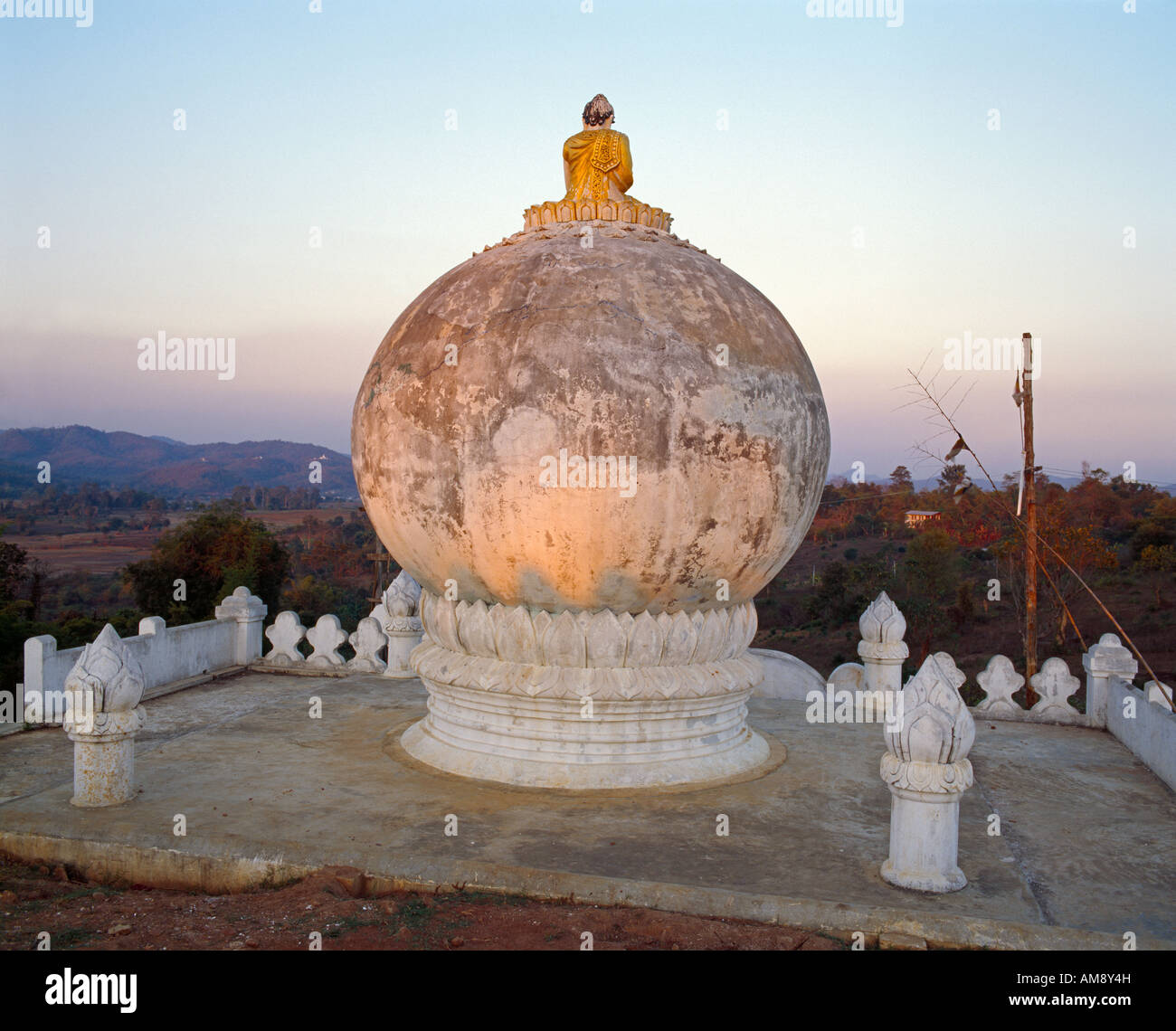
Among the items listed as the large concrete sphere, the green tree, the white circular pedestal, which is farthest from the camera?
the green tree

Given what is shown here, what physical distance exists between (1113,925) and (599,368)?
4588 millimetres

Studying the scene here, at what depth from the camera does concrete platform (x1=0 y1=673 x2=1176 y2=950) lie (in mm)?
5613

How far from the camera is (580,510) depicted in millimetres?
7184

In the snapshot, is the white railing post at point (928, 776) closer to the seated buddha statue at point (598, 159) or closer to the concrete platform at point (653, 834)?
the concrete platform at point (653, 834)

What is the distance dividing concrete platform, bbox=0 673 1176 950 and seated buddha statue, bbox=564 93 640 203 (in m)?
5.17

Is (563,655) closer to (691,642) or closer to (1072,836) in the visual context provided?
(691,642)

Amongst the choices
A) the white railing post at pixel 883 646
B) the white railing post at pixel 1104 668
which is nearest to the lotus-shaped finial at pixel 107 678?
the white railing post at pixel 883 646

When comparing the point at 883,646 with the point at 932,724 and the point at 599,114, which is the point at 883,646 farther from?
the point at 599,114

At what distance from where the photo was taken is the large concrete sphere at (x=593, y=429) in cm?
718

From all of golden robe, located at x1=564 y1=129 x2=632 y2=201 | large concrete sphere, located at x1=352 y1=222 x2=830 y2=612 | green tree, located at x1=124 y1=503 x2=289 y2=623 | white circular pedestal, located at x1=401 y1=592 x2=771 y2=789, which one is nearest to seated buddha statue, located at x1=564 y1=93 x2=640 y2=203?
golden robe, located at x1=564 y1=129 x2=632 y2=201

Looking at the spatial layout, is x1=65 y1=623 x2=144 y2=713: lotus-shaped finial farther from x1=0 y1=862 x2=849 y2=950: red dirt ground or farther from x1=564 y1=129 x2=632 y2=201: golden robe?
x1=564 y1=129 x2=632 y2=201: golden robe

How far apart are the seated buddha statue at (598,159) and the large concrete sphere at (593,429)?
1.04m

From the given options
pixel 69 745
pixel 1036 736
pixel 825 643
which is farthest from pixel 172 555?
pixel 1036 736

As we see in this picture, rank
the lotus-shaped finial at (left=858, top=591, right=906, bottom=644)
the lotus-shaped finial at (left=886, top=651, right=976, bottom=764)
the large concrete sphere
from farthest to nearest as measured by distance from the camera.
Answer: the lotus-shaped finial at (left=858, top=591, right=906, bottom=644), the large concrete sphere, the lotus-shaped finial at (left=886, top=651, right=976, bottom=764)
